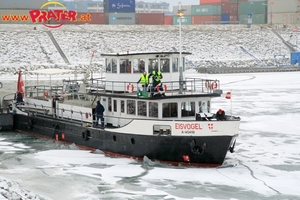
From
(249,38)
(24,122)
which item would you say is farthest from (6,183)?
(249,38)

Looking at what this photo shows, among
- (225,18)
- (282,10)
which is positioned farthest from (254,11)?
(225,18)

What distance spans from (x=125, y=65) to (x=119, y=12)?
7439 cm

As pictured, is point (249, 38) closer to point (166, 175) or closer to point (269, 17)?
point (269, 17)

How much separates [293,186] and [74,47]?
58.1 meters

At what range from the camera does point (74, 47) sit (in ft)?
241

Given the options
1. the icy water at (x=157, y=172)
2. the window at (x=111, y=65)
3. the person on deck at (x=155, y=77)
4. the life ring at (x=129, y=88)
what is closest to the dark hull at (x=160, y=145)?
the icy water at (x=157, y=172)

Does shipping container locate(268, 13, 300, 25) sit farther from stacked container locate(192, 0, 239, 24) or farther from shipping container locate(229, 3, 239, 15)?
shipping container locate(229, 3, 239, 15)

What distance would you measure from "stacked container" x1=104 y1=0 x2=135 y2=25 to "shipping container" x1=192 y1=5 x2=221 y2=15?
22864mm

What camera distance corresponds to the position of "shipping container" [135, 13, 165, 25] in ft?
326

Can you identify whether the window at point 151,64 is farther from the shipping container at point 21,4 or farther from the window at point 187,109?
the shipping container at point 21,4

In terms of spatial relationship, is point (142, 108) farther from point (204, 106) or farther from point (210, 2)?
point (210, 2)

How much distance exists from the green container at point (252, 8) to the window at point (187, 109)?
88.0 meters

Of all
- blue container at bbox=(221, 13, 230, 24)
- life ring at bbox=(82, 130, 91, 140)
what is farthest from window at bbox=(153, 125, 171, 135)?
blue container at bbox=(221, 13, 230, 24)

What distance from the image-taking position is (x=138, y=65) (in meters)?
23.2
